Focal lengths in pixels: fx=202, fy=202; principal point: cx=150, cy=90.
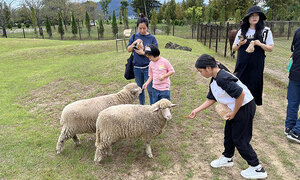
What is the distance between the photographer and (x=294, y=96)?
423 cm

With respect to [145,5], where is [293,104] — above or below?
below

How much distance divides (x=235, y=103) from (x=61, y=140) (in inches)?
121

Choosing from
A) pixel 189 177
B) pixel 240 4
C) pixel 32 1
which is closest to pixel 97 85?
pixel 189 177

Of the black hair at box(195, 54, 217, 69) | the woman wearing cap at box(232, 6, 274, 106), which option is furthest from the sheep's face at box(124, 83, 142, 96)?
the woman wearing cap at box(232, 6, 274, 106)

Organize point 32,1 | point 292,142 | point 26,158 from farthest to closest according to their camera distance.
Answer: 1. point 32,1
2. point 292,142
3. point 26,158

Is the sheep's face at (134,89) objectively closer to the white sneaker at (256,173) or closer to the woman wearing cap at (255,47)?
the woman wearing cap at (255,47)

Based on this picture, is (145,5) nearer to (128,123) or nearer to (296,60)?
(296,60)

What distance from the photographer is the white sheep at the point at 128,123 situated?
133 inches

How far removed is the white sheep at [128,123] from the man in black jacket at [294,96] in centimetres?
270

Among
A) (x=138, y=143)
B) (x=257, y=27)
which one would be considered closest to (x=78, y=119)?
(x=138, y=143)

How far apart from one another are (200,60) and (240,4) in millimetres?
40588

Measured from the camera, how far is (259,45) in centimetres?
390

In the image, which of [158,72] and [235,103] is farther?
[158,72]

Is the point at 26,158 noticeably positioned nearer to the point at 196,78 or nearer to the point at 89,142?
the point at 89,142
